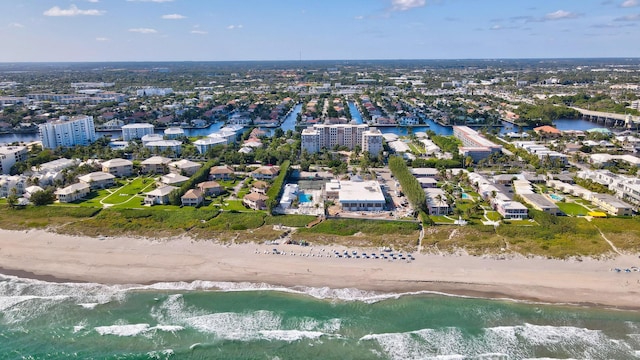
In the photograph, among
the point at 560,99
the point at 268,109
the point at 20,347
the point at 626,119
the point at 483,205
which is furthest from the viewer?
the point at 560,99

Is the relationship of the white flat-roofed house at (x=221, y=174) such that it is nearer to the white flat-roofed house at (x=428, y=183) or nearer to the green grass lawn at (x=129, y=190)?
the green grass lawn at (x=129, y=190)

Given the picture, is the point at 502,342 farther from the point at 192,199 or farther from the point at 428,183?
the point at 192,199

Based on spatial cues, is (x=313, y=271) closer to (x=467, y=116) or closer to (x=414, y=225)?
(x=414, y=225)

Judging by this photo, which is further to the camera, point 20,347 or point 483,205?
point 483,205

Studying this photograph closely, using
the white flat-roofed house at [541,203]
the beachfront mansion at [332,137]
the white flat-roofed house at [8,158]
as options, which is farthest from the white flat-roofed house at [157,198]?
the white flat-roofed house at [541,203]

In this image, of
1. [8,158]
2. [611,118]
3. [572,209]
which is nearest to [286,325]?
[572,209]

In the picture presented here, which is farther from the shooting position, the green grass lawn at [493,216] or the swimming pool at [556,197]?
the swimming pool at [556,197]

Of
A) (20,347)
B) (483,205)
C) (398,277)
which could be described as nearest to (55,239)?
(20,347)

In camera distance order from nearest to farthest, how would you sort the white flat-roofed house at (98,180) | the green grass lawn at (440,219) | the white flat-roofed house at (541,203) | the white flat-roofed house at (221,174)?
the green grass lawn at (440,219) < the white flat-roofed house at (541,203) < the white flat-roofed house at (98,180) < the white flat-roofed house at (221,174)

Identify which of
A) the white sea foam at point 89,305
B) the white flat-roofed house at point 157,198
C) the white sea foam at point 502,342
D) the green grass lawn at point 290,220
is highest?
the white flat-roofed house at point 157,198
